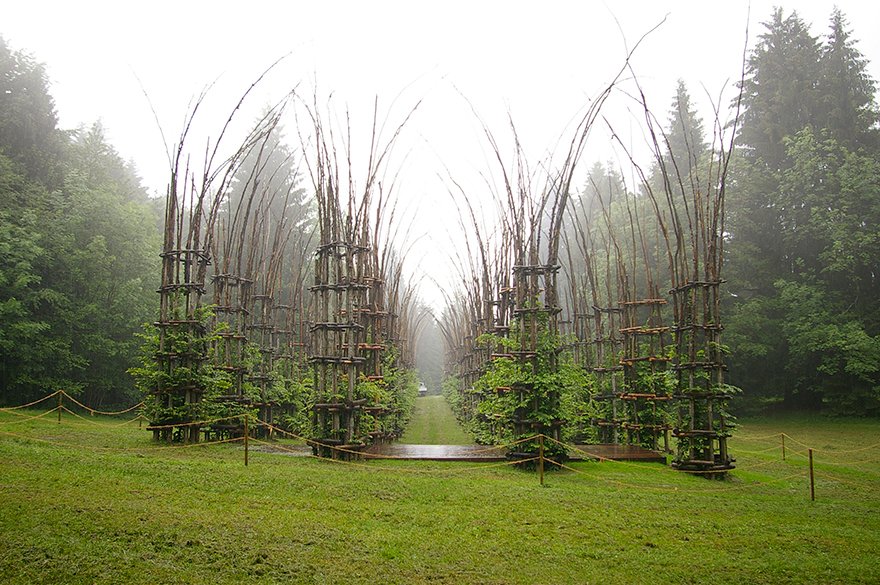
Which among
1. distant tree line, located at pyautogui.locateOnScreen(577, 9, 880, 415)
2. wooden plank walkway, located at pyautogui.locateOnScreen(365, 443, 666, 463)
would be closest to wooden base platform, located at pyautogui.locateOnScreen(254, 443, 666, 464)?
wooden plank walkway, located at pyautogui.locateOnScreen(365, 443, 666, 463)

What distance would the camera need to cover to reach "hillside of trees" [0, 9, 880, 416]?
21.9 metres

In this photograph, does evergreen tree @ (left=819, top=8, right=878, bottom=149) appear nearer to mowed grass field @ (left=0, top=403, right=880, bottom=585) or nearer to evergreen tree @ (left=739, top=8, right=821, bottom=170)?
evergreen tree @ (left=739, top=8, right=821, bottom=170)

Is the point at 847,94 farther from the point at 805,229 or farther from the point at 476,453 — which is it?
the point at 476,453

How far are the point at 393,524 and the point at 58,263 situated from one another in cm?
2258

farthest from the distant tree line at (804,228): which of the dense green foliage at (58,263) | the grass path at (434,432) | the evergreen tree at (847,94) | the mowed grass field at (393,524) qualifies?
the dense green foliage at (58,263)

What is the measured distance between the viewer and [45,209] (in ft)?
77.2

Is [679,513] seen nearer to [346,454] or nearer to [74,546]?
[346,454]

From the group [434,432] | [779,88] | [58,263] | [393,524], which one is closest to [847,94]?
[779,88]

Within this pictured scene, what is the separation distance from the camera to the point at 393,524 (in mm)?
6430

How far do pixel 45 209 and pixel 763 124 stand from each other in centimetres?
3175

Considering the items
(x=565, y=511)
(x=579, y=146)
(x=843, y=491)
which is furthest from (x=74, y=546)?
(x=843, y=491)

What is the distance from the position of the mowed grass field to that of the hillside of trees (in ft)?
46.6

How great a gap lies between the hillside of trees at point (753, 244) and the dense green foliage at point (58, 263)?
0.06 m

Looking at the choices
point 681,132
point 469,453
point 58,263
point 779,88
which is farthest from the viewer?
point 681,132
